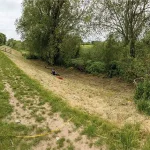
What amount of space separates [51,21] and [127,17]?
6.89 metres

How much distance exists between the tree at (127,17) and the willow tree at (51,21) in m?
3.16

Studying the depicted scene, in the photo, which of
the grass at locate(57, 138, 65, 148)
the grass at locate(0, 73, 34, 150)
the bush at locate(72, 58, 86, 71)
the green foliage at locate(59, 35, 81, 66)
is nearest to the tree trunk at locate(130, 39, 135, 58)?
the bush at locate(72, 58, 86, 71)

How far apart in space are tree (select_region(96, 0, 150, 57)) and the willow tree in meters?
3.16

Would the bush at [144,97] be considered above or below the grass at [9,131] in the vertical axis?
above

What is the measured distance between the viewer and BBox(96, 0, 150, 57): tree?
15875 mm

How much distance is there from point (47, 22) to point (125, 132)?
51.6 ft

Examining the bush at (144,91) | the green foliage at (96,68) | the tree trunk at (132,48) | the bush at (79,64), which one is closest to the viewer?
the bush at (144,91)

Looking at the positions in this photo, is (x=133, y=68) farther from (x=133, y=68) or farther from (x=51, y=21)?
(x=51, y=21)

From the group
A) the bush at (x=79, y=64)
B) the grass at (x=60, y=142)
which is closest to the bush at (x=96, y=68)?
the bush at (x=79, y=64)

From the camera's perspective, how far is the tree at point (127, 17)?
52.1ft

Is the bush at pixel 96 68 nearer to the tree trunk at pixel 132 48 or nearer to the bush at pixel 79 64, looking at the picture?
the bush at pixel 79 64

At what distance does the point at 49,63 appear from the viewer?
69.4ft

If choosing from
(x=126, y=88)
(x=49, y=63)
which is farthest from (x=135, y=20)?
(x=49, y=63)

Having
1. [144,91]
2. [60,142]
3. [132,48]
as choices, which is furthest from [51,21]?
[60,142]
